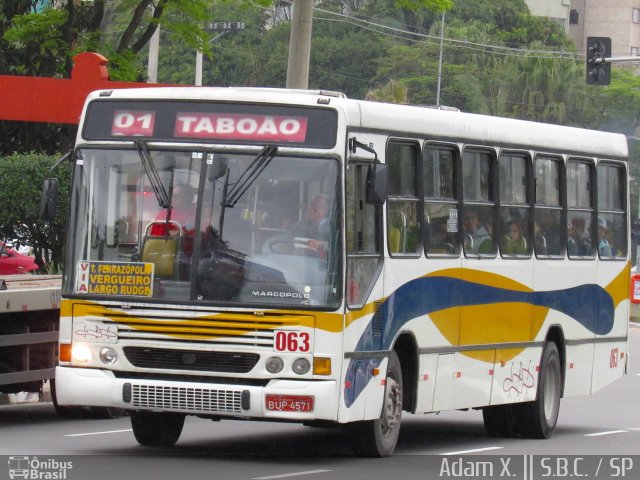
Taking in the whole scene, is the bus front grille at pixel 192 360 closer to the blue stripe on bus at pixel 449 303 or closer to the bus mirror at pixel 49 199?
the blue stripe on bus at pixel 449 303

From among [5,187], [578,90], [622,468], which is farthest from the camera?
[578,90]

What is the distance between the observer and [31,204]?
22391mm

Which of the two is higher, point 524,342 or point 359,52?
point 359,52

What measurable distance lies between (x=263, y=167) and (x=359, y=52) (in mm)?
81943

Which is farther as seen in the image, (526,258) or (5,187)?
(5,187)

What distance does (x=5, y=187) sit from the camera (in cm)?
2252

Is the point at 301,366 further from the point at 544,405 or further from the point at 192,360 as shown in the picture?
the point at 544,405

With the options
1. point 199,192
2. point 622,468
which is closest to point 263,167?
point 199,192

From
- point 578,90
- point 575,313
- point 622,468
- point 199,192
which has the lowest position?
point 622,468

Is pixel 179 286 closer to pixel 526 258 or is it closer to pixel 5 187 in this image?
pixel 526 258

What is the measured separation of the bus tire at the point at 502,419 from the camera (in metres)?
16.6

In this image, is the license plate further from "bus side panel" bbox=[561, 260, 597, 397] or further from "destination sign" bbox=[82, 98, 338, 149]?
"bus side panel" bbox=[561, 260, 597, 397]

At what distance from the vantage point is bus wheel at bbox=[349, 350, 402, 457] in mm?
13133

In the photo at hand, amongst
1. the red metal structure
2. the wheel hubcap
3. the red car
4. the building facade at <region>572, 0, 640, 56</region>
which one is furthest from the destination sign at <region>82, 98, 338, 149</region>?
the building facade at <region>572, 0, 640, 56</region>
